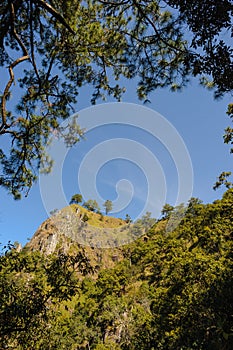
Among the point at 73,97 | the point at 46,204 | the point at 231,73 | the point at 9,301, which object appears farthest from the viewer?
the point at 46,204

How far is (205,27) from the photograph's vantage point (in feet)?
10.8

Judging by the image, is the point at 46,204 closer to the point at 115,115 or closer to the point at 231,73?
the point at 115,115

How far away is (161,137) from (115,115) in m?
2.18

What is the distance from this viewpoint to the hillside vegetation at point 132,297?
403 centimetres

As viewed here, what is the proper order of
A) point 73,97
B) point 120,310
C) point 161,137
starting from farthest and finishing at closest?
point 120,310 < point 161,137 < point 73,97

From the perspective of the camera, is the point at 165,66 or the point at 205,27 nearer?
the point at 205,27

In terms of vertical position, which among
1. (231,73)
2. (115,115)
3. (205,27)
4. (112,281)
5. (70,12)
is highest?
(112,281)

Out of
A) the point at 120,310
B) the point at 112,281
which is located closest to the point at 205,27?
the point at 120,310

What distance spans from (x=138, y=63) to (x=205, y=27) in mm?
1980

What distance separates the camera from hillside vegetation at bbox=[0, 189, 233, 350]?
4.03m

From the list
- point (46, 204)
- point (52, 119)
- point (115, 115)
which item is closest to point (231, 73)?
point (52, 119)

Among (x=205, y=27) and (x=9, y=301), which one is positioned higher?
(x=205, y=27)

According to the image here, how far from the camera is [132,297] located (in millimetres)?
39625

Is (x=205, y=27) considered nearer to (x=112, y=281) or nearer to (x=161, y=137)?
(x=161, y=137)
